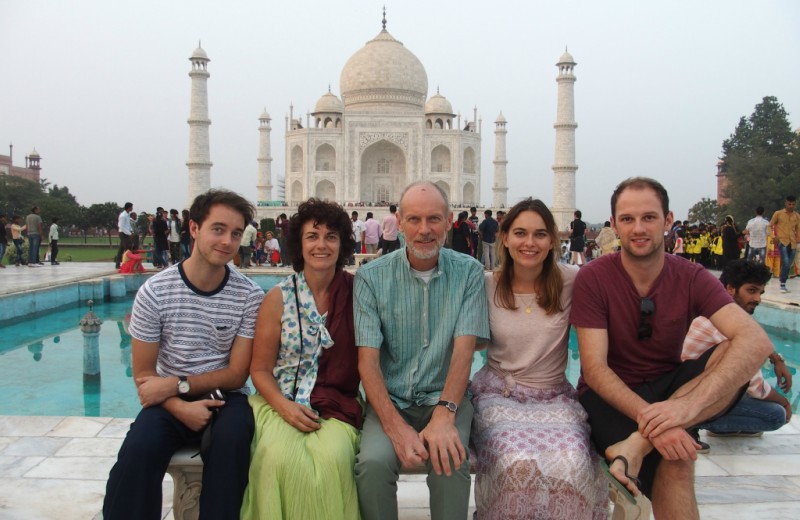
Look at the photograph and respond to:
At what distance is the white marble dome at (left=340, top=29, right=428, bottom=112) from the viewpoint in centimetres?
2928

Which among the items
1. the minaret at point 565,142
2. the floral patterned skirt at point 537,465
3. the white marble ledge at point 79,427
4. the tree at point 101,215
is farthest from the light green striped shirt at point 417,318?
the tree at point 101,215

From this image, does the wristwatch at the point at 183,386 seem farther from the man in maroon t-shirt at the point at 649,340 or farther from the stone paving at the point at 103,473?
the man in maroon t-shirt at the point at 649,340

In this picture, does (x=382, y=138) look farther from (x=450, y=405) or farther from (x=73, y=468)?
(x=450, y=405)

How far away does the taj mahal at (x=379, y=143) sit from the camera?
91.2 feet

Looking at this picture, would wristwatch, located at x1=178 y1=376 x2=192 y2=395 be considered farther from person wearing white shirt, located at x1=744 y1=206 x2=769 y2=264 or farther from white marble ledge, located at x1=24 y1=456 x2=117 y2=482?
person wearing white shirt, located at x1=744 y1=206 x2=769 y2=264

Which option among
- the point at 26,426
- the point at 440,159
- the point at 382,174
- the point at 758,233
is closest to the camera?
the point at 26,426

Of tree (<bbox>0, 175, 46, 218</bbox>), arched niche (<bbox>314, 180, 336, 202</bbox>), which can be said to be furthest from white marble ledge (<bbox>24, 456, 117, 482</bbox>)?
tree (<bbox>0, 175, 46, 218</bbox>)

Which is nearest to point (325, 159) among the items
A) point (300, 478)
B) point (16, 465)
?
point (16, 465)

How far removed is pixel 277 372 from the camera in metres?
2.30

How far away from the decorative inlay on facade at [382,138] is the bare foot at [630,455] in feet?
86.5

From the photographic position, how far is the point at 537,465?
1.99m

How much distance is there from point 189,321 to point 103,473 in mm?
989

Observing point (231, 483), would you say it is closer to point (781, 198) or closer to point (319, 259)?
point (319, 259)

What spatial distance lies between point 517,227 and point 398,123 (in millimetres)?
26180
